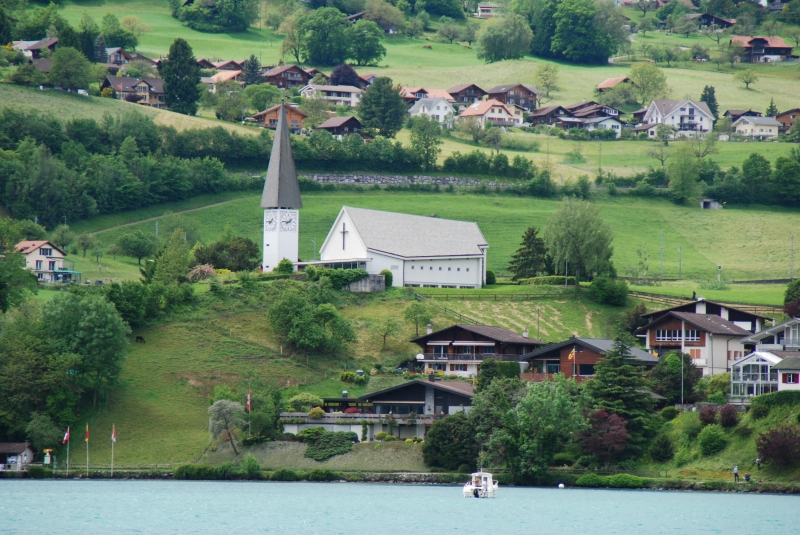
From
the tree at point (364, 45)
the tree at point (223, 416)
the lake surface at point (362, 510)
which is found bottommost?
the lake surface at point (362, 510)

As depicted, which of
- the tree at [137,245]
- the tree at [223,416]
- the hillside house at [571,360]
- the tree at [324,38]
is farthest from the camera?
the tree at [324,38]

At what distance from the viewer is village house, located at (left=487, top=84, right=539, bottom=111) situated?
17200cm

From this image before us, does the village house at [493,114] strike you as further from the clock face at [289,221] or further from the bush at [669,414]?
the bush at [669,414]

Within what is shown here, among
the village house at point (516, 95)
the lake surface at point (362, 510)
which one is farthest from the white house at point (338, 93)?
the lake surface at point (362, 510)

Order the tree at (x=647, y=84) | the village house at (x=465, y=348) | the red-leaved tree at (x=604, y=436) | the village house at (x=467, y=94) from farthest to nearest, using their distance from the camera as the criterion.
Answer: the tree at (x=647, y=84), the village house at (x=467, y=94), the village house at (x=465, y=348), the red-leaved tree at (x=604, y=436)

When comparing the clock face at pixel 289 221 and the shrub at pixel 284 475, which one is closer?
the shrub at pixel 284 475

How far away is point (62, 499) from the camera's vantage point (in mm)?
54406

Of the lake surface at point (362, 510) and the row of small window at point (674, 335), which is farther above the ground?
the row of small window at point (674, 335)

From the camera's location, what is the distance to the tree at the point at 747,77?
181375mm

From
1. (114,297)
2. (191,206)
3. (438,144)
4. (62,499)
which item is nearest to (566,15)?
(438,144)

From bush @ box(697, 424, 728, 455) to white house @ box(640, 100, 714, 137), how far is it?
10302 centimetres

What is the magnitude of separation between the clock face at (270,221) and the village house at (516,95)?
83.2 metres

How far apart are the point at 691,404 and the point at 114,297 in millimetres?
34145

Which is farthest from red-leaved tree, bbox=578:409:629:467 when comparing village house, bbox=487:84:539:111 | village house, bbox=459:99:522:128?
village house, bbox=487:84:539:111
